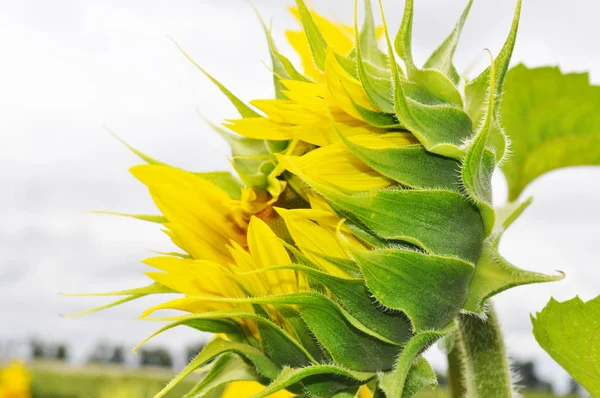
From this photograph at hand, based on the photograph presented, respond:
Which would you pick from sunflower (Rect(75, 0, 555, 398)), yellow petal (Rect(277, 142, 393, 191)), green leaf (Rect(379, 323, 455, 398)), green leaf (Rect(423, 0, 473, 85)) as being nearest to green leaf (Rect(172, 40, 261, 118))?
sunflower (Rect(75, 0, 555, 398))

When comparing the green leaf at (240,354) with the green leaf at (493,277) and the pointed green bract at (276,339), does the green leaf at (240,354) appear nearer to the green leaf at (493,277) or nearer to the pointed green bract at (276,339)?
the pointed green bract at (276,339)

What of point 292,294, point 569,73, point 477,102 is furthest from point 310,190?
point 569,73

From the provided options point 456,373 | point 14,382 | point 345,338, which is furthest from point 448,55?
point 14,382

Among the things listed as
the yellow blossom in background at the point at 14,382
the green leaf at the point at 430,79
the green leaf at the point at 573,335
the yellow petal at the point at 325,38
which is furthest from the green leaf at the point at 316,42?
the yellow blossom in background at the point at 14,382

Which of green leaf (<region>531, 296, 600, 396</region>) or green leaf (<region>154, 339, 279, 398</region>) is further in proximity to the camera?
green leaf (<region>531, 296, 600, 396</region>)

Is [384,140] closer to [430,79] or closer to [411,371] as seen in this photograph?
[430,79]

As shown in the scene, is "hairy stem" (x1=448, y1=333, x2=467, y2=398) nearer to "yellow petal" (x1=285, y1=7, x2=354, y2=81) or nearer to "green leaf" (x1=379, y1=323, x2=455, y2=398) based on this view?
"green leaf" (x1=379, y1=323, x2=455, y2=398)

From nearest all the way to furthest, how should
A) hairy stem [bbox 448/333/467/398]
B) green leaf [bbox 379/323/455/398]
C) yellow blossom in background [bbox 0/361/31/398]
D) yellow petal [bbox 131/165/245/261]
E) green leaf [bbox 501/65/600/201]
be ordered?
green leaf [bbox 379/323/455/398]
yellow petal [bbox 131/165/245/261]
hairy stem [bbox 448/333/467/398]
green leaf [bbox 501/65/600/201]
yellow blossom in background [bbox 0/361/31/398]
